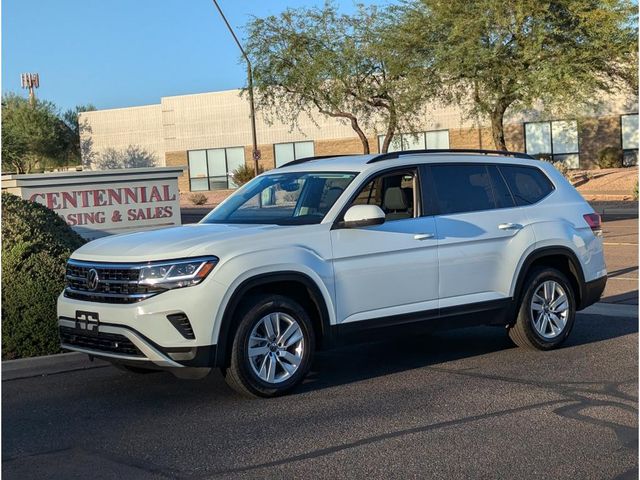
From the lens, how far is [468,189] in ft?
29.1

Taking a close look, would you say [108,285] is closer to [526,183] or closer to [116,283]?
[116,283]

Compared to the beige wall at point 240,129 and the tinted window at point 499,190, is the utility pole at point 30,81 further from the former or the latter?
the tinted window at point 499,190

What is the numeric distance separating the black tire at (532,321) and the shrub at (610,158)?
130 feet

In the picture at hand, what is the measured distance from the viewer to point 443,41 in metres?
29.2

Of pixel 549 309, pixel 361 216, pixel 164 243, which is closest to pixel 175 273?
pixel 164 243

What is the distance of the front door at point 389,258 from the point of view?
775cm

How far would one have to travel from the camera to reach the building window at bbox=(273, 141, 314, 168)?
58.8 meters

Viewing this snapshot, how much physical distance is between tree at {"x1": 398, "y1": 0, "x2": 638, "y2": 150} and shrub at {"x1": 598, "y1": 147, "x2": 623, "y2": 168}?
17810 mm

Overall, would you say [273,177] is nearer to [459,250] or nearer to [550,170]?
[459,250]

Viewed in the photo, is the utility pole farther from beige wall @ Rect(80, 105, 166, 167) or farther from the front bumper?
the front bumper

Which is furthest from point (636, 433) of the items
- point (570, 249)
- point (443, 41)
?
point (443, 41)

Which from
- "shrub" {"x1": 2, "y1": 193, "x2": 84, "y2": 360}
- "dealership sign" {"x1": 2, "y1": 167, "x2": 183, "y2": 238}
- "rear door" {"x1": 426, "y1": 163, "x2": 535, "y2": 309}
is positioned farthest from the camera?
"dealership sign" {"x1": 2, "y1": 167, "x2": 183, "y2": 238}

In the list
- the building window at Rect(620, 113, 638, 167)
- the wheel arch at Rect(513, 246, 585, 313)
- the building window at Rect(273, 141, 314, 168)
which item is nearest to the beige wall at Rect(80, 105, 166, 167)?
the building window at Rect(273, 141, 314, 168)

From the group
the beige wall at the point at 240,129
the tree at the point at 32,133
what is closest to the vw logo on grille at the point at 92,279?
the beige wall at the point at 240,129
